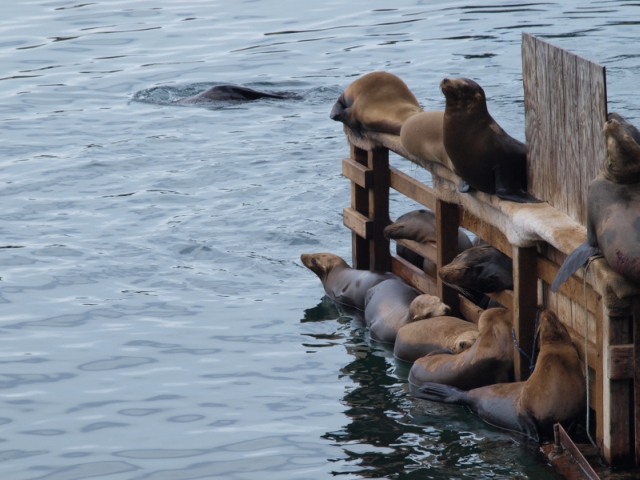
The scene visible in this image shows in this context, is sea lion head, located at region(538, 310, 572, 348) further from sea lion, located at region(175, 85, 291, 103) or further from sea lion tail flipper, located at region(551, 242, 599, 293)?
sea lion, located at region(175, 85, 291, 103)

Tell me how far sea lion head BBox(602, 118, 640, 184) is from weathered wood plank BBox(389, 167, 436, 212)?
6.95ft

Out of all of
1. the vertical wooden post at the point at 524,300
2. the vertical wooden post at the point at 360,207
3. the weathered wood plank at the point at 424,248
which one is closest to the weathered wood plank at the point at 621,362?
the vertical wooden post at the point at 524,300

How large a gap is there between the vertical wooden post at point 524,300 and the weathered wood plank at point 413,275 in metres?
1.40

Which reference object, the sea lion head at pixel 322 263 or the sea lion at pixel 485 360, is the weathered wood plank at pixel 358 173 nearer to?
the sea lion head at pixel 322 263

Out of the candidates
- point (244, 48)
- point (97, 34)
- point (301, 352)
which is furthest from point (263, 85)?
point (301, 352)

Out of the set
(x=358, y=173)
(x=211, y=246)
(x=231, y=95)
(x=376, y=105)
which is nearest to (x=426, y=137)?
(x=376, y=105)

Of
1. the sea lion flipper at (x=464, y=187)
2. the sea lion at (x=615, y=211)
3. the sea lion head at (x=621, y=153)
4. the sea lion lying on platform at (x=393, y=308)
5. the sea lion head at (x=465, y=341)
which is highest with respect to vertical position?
the sea lion head at (x=621, y=153)

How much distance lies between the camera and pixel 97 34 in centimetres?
1942

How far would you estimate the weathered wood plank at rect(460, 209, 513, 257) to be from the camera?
5707 mm

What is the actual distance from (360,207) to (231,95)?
7240 millimetres

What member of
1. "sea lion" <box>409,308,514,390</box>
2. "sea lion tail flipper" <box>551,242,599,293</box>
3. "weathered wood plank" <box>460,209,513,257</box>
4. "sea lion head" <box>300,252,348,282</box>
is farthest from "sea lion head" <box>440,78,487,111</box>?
"sea lion head" <box>300,252,348,282</box>

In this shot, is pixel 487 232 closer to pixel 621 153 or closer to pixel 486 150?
pixel 486 150

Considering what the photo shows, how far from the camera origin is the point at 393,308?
6863mm

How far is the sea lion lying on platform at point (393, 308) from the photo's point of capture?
6.46 meters
